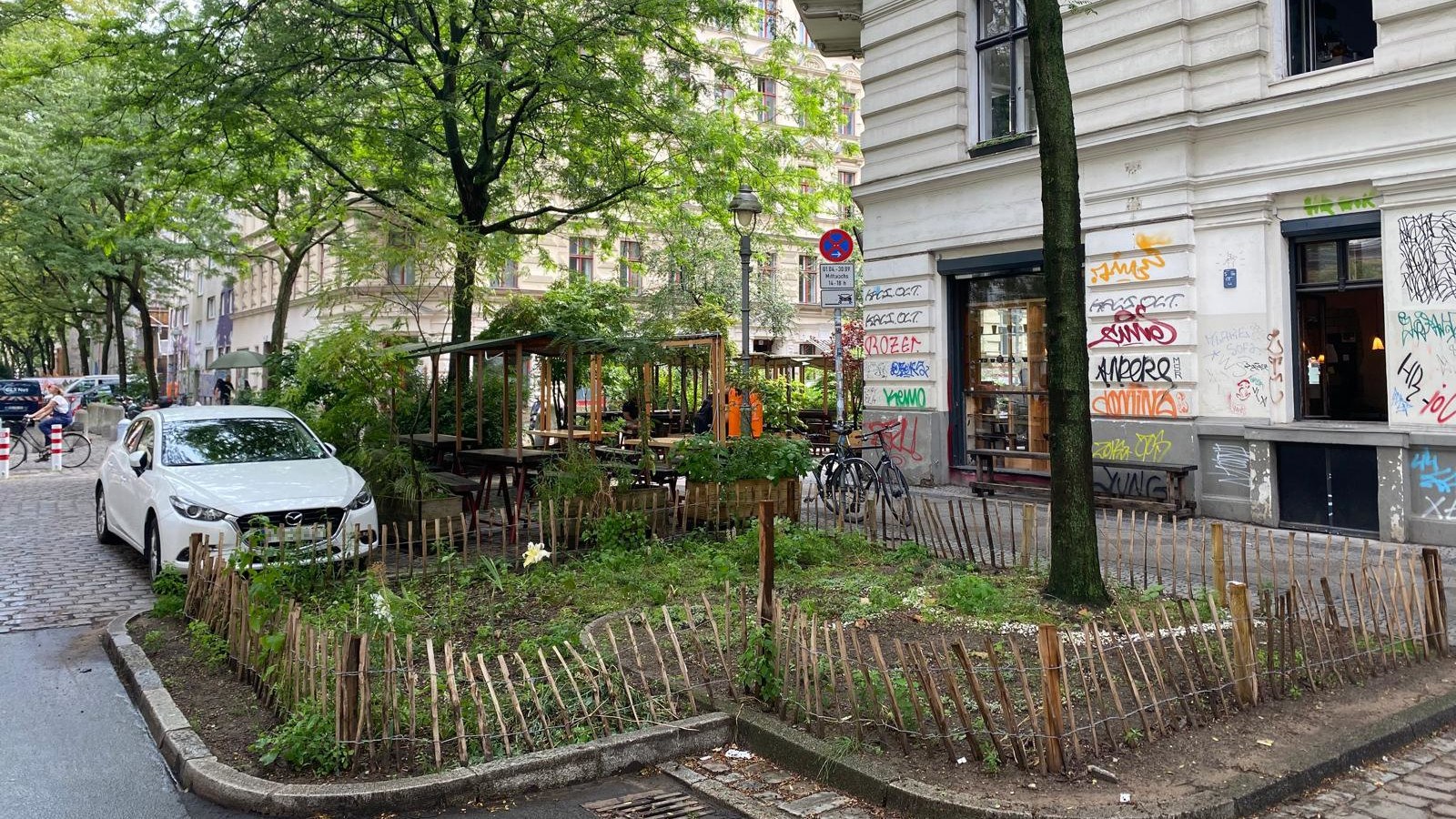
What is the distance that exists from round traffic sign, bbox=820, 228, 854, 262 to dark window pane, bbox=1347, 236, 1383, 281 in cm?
562

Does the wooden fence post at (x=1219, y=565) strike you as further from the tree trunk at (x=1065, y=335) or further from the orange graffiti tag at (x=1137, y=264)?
the orange graffiti tag at (x=1137, y=264)

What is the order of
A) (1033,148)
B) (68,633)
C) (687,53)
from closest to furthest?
(68,633)
(1033,148)
(687,53)

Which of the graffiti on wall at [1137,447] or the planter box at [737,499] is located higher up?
the graffiti on wall at [1137,447]

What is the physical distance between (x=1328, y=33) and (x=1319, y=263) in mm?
2628

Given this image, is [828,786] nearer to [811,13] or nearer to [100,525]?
[100,525]

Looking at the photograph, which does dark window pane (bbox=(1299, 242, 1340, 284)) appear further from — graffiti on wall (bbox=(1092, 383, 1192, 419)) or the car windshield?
the car windshield

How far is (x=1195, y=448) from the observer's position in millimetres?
12281

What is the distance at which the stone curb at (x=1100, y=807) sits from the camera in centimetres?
407

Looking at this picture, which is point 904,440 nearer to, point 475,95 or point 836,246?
point 836,246

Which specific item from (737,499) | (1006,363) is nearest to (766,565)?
(737,499)

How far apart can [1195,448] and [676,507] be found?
256 inches

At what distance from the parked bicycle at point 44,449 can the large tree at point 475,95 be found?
990 cm

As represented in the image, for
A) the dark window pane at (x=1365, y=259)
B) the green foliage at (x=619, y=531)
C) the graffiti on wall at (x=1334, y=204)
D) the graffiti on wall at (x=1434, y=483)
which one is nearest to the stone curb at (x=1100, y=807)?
the green foliage at (x=619, y=531)

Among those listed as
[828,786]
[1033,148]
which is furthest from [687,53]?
[828,786]
